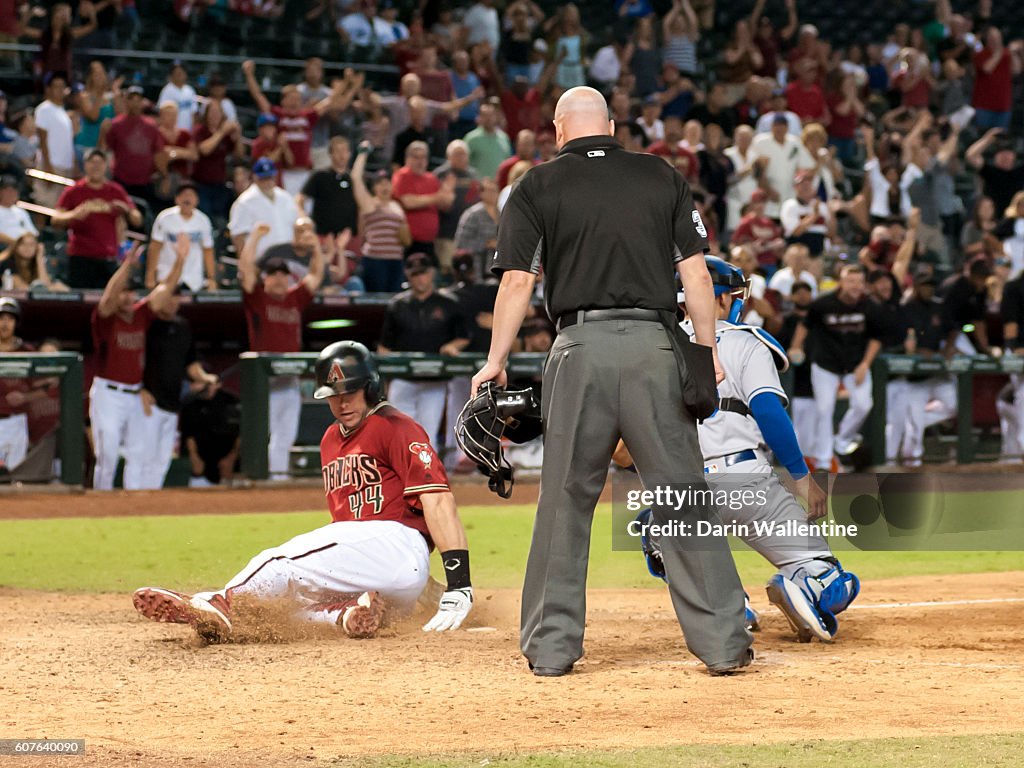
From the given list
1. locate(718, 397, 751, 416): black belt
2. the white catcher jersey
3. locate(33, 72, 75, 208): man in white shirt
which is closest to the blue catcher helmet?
the white catcher jersey

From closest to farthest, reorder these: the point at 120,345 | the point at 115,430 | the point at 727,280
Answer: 1. the point at 727,280
2. the point at 115,430
3. the point at 120,345

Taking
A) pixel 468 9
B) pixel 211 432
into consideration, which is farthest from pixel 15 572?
pixel 468 9

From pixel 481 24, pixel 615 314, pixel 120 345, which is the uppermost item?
pixel 481 24

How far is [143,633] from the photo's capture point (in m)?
6.87

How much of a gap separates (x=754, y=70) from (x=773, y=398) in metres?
15.6

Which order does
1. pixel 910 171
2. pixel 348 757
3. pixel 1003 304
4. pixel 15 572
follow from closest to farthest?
pixel 348 757 → pixel 15 572 → pixel 1003 304 → pixel 910 171

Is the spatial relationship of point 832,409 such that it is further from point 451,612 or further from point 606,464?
point 606,464

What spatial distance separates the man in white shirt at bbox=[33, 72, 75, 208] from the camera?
1511 centimetres

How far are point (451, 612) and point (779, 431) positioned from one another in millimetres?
1654

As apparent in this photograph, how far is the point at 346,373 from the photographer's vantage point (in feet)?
22.6

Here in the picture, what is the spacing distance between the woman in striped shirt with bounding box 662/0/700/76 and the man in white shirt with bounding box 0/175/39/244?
958cm

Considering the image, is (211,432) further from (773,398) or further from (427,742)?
(427,742)

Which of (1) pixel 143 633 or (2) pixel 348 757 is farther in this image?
(1) pixel 143 633

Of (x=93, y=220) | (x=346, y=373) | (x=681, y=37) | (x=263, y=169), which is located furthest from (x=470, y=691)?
(x=681, y=37)
